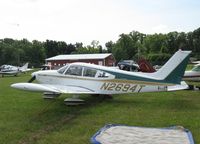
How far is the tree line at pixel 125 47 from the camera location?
98.1m

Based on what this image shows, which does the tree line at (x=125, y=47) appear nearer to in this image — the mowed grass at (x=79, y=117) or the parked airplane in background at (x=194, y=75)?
the parked airplane in background at (x=194, y=75)

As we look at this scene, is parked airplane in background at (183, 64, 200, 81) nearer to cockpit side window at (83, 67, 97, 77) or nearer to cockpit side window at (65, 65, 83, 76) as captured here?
cockpit side window at (83, 67, 97, 77)

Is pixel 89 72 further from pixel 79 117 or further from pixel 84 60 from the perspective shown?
pixel 84 60

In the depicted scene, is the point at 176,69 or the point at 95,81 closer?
the point at 176,69

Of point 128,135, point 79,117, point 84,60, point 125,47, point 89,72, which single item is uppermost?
point 125,47

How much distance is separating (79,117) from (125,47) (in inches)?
4274

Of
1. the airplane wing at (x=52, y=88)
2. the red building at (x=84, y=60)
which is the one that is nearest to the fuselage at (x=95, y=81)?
the airplane wing at (x=52, y=88)

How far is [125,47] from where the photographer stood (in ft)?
390

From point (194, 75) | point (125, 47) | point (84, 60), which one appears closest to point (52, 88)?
point (194, 75)

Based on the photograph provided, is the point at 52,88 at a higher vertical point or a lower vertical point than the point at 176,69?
lower

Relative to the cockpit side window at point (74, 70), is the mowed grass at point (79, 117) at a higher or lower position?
lower

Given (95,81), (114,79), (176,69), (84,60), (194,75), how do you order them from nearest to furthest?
(176,69) → (114,79) → (95,81) → (194,75) → (84,60)

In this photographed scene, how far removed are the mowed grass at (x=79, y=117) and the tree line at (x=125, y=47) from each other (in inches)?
3132

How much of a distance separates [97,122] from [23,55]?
308ft
